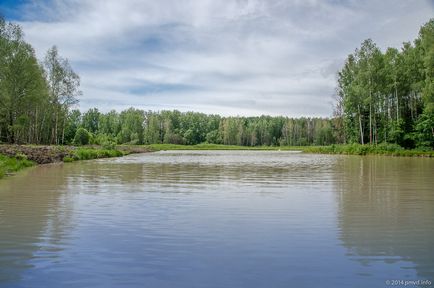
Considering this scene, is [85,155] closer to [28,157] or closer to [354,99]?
[28,157]

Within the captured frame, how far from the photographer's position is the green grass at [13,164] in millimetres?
20578

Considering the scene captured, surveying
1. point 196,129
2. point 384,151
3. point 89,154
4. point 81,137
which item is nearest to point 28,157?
point 89,154

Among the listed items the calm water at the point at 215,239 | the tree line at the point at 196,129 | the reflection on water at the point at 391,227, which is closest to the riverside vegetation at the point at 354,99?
the calm water at the point at 215,239

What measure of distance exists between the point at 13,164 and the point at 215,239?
743 inches

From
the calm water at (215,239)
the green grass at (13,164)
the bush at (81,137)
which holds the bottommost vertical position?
the calm water at (215,239)

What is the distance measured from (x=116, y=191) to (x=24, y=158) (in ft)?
48.6

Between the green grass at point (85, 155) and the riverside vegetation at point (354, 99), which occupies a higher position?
the riverside vegetation at point (354, 99)

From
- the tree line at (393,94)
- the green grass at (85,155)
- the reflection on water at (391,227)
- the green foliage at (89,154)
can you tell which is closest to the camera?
the reflection on water at (391,227)

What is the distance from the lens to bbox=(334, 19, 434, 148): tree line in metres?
50.6

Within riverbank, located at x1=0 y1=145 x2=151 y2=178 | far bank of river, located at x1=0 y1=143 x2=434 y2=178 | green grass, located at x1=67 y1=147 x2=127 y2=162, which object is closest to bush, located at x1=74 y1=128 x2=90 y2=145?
far bank of river, located at x1=0 y1=143 x2=434 y2=178

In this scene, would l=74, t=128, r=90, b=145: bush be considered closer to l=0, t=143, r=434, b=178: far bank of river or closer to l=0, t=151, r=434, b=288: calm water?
l=0, t=143, r=434, b=178: far bank of river

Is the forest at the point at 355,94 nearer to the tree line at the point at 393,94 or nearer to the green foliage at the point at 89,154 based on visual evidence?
the tree line at the point at 393,94

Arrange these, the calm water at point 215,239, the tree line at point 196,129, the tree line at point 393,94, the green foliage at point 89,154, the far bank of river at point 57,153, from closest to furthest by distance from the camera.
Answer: the calm water at point 215,239 < the far bank of river at point 57,153 < the green foliage at point 89,154 < the tree line at point 393,94 < the tree line at point 196,129

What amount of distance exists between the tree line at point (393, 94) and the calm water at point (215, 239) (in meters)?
43.3
